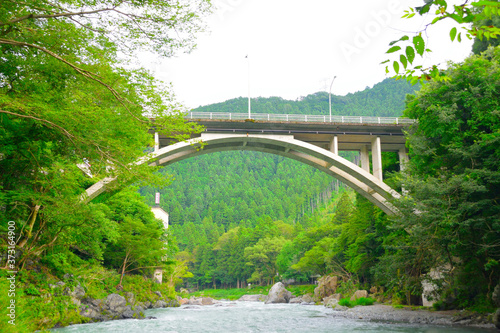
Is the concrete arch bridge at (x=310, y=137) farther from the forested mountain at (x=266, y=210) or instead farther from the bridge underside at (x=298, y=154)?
the forested mountain at (x=266, y=210)

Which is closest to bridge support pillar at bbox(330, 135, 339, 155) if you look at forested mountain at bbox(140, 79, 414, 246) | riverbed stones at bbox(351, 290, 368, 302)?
riverbed stones at bbox(351, 290, 368, 302)

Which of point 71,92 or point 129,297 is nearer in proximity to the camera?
point 71,92

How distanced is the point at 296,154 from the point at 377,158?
3972 mm

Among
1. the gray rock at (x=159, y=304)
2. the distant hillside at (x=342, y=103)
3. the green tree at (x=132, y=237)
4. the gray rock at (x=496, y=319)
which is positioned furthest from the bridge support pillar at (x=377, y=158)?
the distant hillside at (x=342, y=103)

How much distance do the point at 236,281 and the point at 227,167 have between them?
72.4 m

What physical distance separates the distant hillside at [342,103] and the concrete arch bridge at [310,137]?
356 feet

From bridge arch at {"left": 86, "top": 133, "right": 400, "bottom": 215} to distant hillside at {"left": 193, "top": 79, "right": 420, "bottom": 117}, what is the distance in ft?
358

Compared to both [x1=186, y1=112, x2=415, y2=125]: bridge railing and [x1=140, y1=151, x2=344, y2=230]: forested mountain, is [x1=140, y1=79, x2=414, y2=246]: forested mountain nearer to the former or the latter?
[x1=140, y1=151, x2=344, y2=230]: forested mountain

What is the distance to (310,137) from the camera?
20.3 metres

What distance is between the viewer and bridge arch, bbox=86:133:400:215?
18044 millimetres

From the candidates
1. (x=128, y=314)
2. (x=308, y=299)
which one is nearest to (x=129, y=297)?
(x=128, y=314)

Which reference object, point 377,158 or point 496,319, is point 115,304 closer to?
point 377,158

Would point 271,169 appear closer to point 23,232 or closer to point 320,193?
point 320,193

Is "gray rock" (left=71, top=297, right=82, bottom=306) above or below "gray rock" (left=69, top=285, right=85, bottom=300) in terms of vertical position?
below
